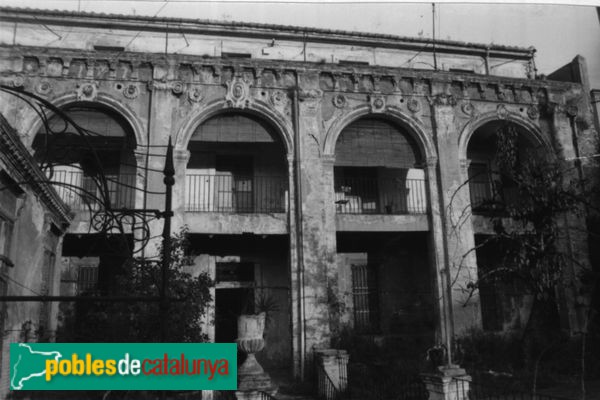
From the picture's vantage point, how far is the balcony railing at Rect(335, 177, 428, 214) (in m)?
16.5

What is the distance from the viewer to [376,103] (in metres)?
14.9

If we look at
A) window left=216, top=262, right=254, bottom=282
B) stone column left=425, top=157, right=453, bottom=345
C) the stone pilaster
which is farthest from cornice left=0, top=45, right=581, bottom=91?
window left=216, top=262, right=254, bottom=282

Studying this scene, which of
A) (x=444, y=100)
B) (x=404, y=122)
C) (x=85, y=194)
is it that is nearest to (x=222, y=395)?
(x=85, y=194)

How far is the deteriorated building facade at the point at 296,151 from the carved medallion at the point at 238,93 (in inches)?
1.5

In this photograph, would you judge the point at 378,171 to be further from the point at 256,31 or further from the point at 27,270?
the point at 27,270

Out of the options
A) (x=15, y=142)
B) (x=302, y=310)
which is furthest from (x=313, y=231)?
(x=15, y=142)

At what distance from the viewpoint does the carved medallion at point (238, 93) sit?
14.1 m

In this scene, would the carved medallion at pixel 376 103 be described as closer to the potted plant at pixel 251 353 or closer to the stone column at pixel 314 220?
the stone column at pixel 314 220

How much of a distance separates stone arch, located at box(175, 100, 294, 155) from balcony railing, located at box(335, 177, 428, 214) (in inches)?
125

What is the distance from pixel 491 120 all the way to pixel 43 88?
12.4 metres

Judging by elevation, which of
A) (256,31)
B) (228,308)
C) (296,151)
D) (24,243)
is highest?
(256,31)

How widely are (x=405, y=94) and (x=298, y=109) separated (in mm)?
3269

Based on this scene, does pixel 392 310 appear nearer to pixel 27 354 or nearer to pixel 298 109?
pixel 298 109

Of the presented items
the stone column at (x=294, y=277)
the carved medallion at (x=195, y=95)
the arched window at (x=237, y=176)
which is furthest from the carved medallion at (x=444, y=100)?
the carved medallion at (x=195, y=95)
